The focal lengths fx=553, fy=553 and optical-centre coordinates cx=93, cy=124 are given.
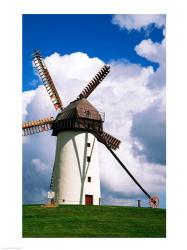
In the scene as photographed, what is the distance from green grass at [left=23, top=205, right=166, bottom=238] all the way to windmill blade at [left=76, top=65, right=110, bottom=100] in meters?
9.95

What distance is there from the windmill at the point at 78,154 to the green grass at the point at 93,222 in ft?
12.3

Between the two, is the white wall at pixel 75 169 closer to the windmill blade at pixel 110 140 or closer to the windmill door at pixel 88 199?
the windmill door at pixel 88 199

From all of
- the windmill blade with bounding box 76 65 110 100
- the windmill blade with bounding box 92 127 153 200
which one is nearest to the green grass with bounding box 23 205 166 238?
the windmill blade with bounding box 92 127 153 200

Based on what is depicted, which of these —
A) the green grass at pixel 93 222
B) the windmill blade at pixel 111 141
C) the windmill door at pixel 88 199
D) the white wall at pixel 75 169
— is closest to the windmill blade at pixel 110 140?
the windmill blade at pixel 111 141

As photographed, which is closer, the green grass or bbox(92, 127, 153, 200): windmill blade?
the green grass

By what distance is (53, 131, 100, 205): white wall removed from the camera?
35344 millimetres

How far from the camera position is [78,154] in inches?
1412

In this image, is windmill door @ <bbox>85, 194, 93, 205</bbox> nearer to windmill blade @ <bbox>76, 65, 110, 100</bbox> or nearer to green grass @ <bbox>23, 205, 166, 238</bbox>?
green grass @ <bbox>23, 205, 166, 238</bbox>

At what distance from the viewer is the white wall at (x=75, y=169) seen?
35344 mm

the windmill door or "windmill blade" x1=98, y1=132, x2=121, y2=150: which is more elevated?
"windmill blade" x1=98, y1=132, x2=121, y2=150

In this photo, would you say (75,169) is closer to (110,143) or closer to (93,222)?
(110,143)

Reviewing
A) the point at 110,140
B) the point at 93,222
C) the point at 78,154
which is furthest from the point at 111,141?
the point at 93,222
